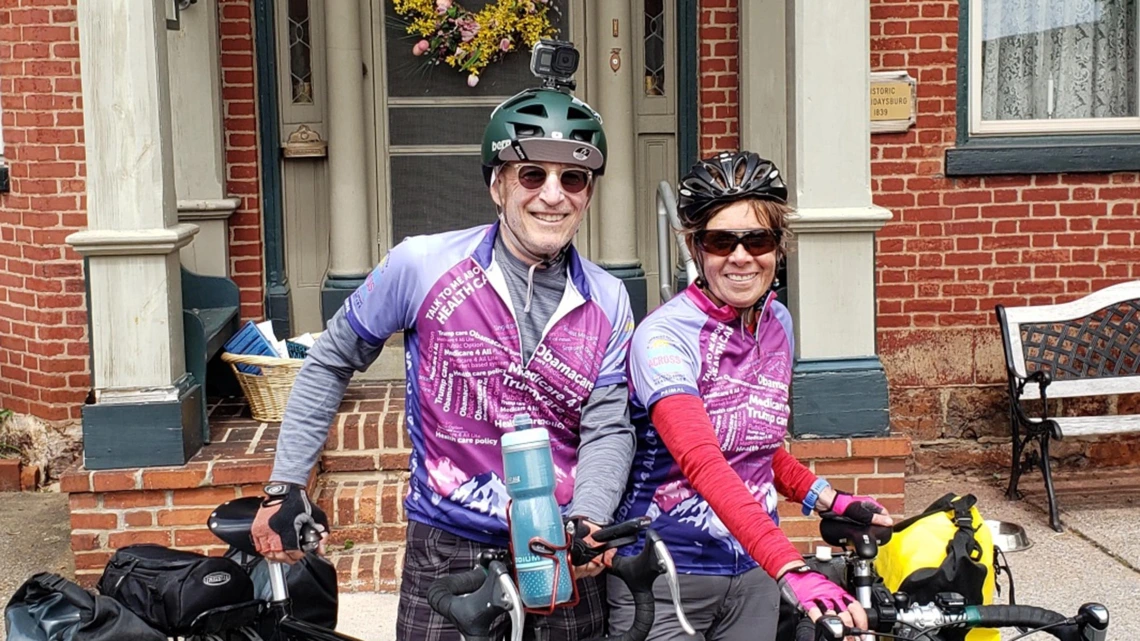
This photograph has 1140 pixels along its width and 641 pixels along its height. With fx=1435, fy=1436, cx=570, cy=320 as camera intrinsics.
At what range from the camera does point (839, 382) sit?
19.2ft

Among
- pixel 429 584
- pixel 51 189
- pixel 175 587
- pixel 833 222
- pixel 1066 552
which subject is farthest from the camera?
pixel 51 189

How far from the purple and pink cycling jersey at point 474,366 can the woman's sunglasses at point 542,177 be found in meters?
0.20

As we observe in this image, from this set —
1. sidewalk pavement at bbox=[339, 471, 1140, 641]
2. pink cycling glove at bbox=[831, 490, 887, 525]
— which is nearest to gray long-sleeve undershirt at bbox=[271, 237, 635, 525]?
pink cycling glove at bbox=[831, 490, 887, 525]

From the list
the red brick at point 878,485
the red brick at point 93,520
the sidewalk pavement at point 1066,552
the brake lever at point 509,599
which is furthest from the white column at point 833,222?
the brake lever at point 509,599

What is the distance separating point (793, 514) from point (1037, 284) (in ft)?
7.31

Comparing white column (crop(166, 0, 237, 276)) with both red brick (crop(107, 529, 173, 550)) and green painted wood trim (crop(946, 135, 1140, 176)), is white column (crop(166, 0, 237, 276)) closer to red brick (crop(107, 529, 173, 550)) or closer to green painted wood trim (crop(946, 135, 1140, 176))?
red brick (crop(107, 529, 173, 550))

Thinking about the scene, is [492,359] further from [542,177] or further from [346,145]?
[346,145]

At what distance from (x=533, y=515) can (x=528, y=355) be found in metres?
0.54

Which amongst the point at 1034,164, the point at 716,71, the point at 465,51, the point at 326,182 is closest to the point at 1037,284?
the point at 1034,164

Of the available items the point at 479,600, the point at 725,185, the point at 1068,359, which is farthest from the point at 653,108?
the point at 479,600

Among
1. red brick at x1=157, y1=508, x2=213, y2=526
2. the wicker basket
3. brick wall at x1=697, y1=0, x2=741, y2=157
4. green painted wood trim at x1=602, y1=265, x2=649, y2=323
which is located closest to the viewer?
red brick at x1=157, y1=508, x2=213, y2=526

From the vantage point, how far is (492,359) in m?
3.05

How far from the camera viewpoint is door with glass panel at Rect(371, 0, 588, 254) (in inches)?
293

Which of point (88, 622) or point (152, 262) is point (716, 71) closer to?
point (152, 262)
